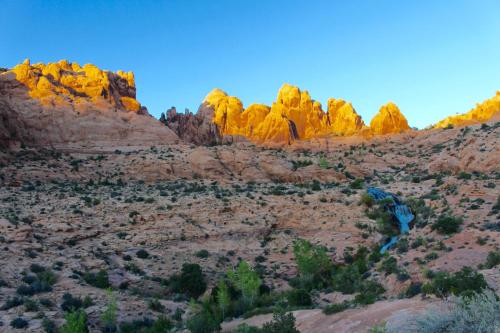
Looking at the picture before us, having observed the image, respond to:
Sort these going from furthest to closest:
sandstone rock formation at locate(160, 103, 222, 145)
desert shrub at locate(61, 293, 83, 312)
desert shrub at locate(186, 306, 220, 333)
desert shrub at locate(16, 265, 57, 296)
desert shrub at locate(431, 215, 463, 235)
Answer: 1. sandstone rock formation at locate(160, 103, 222, 145)
2. desert shrub at locate(431, 215, 463, 235)
3. desert shrub at locate(16, 265, 57, 296)
4. desert shrub at locate(61, 293, 83, 312)
5. desert shrub at locate(186, 306, 220, 333)

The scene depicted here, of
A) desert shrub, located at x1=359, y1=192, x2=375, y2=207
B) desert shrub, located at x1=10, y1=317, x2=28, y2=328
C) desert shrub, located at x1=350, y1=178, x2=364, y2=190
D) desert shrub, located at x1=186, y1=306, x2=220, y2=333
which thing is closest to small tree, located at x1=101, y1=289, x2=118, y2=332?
desert shrub, located at x1=10, y1=317, x2=28, y2=328

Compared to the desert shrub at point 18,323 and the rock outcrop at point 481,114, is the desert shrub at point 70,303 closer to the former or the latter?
the desert shrub at point 18,323

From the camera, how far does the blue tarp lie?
39828 millimetres

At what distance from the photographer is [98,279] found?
1251 inches

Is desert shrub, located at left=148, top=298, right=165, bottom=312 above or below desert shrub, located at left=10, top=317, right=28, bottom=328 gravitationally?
below

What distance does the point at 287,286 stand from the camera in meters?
35.5

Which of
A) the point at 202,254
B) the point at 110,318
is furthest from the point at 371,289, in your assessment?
the point at 202,254

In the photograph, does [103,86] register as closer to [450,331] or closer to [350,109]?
[350,109]

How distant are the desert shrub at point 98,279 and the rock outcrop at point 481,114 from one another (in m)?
84.7

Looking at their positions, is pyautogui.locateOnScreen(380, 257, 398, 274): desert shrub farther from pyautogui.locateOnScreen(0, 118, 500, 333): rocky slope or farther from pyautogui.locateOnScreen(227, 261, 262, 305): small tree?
pyautogui.locateOnScreen(227, 261, 262, 305): small tree

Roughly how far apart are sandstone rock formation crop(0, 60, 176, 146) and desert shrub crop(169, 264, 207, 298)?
135 feet

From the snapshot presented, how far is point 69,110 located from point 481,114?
83.7 metres

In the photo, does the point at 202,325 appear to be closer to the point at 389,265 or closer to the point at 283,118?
the point at 389,265

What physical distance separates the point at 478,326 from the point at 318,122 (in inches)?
3904
